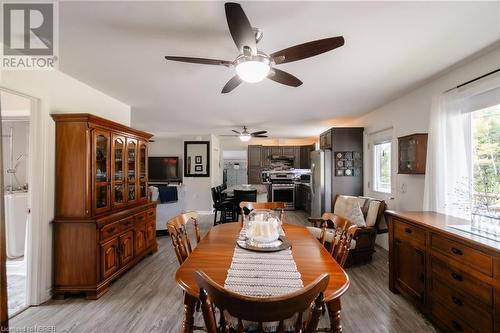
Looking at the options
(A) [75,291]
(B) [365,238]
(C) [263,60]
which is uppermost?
(C) [263,60]

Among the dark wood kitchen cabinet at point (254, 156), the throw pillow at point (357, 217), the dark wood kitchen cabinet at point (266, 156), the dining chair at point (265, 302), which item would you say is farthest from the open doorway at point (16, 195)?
the dark wood kitchen cabinet at point (266, 156)

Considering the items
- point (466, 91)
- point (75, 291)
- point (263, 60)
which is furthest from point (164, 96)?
point (466, 91)

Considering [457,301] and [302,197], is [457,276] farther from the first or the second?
[302,197]

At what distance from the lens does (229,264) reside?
151 cm

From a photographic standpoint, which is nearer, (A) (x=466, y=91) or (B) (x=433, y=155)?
(A) (x=466, y=91)

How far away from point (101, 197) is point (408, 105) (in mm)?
4146

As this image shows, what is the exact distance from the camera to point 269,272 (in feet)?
4.55

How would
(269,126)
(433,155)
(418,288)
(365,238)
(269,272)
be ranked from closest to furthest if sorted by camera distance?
(269,272)
(418,288)
(433,155)
(365,238)
(269,126)

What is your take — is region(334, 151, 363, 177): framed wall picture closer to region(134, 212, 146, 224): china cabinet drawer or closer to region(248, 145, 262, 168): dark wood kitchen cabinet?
region(134, 212, 146, 224): china cabinet drawer

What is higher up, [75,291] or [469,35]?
[469,35]

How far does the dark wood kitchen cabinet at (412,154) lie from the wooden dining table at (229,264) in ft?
6.00

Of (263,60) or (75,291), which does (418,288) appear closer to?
(263,60)

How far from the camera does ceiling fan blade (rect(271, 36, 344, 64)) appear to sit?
1.50 metres

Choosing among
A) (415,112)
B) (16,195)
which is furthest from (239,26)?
(16,195)
